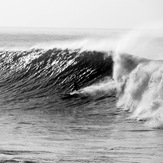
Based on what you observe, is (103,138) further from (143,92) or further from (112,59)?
(112,59)

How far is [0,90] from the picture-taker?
22156mm

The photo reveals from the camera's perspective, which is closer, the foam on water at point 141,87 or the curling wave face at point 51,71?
the foam on water at point 141,87

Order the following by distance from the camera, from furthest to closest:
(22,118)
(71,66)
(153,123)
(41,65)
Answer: (41,65)
(71,66)
(22,118)
(153,123)

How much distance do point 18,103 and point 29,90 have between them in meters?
2.27

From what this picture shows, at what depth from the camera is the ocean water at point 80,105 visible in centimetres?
1112

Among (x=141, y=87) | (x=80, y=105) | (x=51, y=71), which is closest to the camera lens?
(x=141, y=87)

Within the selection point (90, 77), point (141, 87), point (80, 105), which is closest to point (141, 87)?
point (141, 87)

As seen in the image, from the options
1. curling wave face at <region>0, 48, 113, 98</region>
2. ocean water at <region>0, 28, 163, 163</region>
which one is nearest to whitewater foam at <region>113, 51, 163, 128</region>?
ocean water at <region>0, 28, 163, 163</region>

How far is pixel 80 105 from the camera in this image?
18.0 meters

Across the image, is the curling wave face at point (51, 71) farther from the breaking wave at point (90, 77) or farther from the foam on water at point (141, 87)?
the foam on water at point (141, 87)

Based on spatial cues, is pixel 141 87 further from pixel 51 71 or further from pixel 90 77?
pixel 51 71

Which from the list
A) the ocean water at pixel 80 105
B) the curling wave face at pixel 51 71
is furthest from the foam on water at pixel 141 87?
the curling wave face at pixel 51 71

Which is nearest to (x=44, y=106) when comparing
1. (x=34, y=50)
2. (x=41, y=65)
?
(x=41, y=65)

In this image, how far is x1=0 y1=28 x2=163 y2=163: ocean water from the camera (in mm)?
11125
